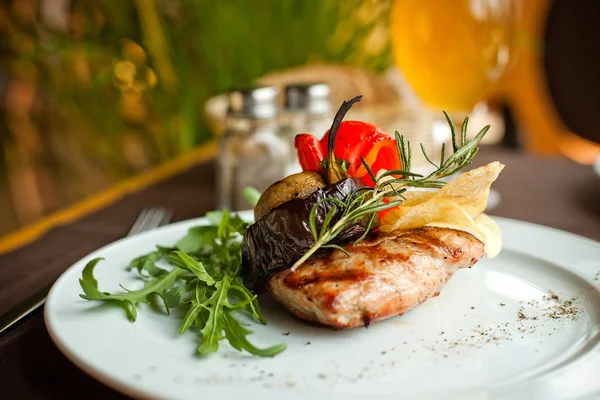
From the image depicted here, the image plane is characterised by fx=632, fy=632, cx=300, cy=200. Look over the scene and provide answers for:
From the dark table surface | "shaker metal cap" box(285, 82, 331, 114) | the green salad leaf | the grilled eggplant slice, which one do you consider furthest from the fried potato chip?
"shaker metal cap" box(285, 82, 331, 114)

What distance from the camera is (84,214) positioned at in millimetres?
2529

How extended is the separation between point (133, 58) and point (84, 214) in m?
2.54

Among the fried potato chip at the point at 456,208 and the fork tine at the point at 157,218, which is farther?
the fork tine at the point at 157,218

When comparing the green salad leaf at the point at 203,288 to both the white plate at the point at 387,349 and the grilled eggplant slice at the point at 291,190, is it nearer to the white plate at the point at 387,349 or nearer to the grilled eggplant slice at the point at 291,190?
the white plate at the point at 387,349

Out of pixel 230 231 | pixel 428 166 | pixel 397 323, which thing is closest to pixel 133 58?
pixel 428 166

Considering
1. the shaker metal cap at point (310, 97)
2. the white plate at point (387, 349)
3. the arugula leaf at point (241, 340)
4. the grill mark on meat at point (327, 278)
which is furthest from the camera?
the shaker metal cap at point (310, 97)

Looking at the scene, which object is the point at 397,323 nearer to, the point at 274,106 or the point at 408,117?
the point at 274,106

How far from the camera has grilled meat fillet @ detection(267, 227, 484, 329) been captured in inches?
49.3

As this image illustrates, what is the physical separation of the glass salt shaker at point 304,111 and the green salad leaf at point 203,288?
90 centimetres

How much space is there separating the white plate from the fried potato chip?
0.14 m

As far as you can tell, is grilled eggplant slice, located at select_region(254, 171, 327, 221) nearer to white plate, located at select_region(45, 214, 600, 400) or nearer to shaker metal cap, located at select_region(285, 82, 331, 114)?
white plate, located at select_region(45, 214, 600, 400)

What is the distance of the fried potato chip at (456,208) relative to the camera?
4.98 feet

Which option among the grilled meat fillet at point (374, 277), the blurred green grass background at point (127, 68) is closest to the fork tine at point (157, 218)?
the grilled meat fillet at point (374, 277)

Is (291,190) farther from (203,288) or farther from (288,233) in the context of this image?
(203,288)
